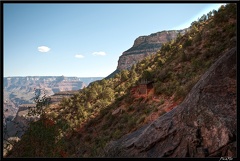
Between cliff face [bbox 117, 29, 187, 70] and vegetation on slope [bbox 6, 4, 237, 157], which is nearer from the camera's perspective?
vegetation on slope [bbox 6, 4, 237, 157]

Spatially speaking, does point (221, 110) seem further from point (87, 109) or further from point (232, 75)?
point (87, 109)

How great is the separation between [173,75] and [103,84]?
21431 millimetres

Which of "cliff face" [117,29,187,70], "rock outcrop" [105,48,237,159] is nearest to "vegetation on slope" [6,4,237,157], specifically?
"rock outcrop" [105,48,237,159]

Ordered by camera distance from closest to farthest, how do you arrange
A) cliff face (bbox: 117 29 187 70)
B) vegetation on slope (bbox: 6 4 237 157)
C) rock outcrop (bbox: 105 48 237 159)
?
rock outcrop (bbox: 105 48 237 159) < vegetation on slope (bbox: 6 4 237 157) < cliff face (bbox: 117 29 187 70)

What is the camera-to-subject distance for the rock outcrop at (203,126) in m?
6.77

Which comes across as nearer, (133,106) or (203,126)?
(203,126)

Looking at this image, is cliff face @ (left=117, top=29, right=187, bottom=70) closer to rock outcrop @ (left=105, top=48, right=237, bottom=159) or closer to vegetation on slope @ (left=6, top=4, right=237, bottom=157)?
vegetation on slope @ (left=6, top=4, right=237, bottom=157)

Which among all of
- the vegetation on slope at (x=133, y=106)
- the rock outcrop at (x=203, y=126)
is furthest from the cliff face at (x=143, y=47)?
the rock outcrop at (x=203, y=126)

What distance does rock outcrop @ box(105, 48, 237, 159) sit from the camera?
267 inches

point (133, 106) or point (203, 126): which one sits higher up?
point (203, 126)

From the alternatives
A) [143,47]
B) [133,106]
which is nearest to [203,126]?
[133,106]

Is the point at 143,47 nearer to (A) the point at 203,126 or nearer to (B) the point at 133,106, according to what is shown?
(B) the point at 133,106

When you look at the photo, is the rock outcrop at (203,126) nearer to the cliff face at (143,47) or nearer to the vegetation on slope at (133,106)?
the vegetation on slope at (133,106)

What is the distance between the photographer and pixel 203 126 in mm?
7281
